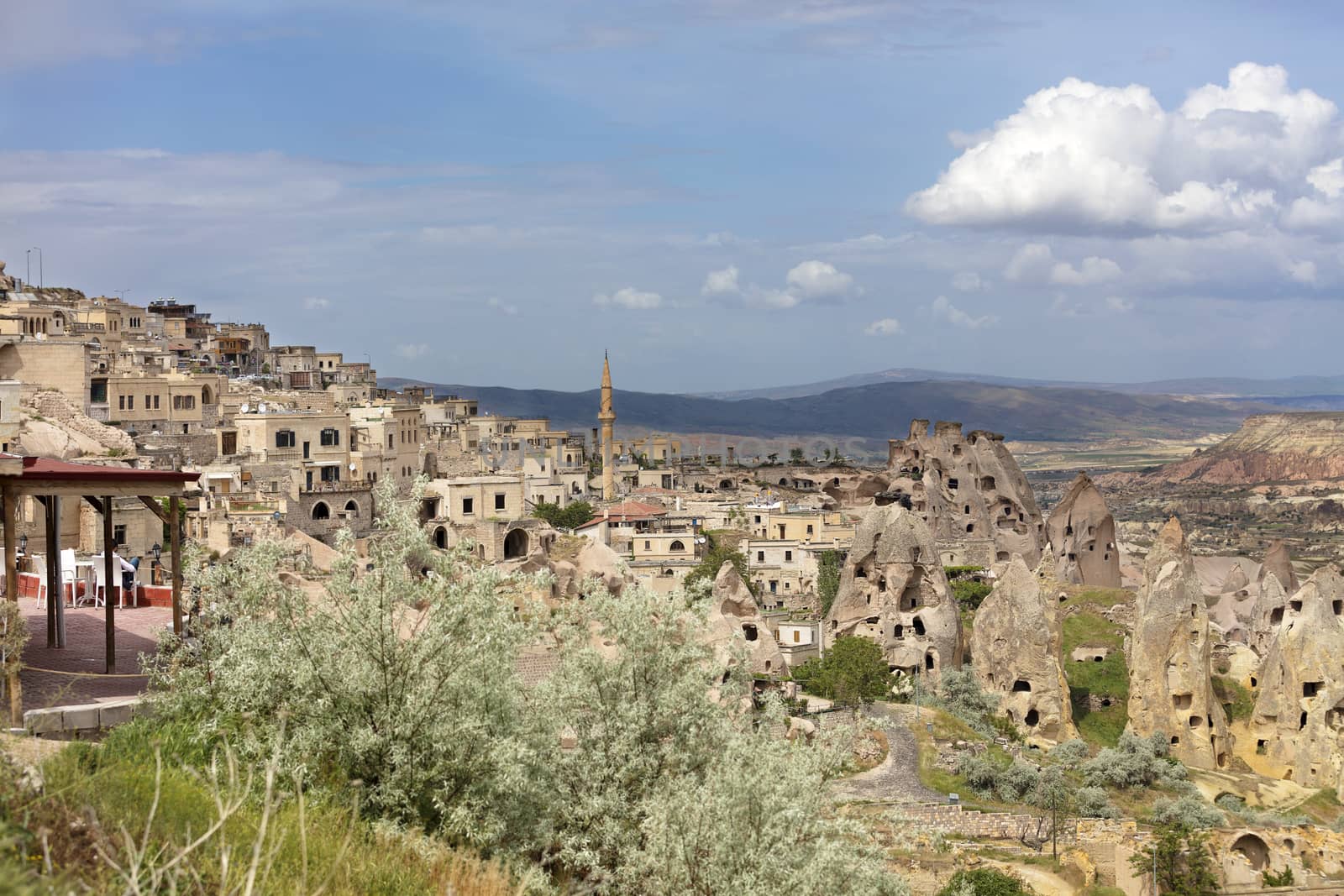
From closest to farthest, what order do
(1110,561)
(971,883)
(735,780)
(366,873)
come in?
(366,873), (735,780), (971,883), (1110,561)

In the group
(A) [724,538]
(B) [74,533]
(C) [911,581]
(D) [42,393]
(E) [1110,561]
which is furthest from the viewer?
(A) [724,538]

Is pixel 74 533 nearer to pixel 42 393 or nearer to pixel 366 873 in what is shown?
pixel 42 393

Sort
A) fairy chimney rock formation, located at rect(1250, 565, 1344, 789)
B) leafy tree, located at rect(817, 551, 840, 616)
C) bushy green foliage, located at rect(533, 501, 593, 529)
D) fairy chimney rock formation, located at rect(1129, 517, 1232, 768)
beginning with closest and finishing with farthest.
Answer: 1. fairy chimney rock formation, located at rect(1250, 565, 1344, 789)
2. fairy chimney rock formation, located at rect(1129, 517, 1232, 768)
3. leafy tree, located at rect(817, 551, 840, 616)
4. bushy green foliage, located at rect(533, 501, 593, 529)

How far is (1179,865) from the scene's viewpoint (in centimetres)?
3219

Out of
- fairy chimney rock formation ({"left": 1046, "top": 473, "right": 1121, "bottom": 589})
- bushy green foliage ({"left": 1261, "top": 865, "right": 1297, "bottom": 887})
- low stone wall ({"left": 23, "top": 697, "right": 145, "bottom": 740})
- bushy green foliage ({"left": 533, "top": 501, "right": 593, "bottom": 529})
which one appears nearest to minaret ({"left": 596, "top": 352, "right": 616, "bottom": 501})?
bushy green foliage ({"left": 533, "top": 501, "right": 593, "bottom": 529})

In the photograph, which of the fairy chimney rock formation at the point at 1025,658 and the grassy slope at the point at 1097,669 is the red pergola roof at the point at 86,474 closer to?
the fairy chimney rock formation at the point at 1025,658

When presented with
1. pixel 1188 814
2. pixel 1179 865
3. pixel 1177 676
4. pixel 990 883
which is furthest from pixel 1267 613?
pixel 990 883

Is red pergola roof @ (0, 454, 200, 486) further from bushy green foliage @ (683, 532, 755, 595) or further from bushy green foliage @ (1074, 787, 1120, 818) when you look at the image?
bushy green foliage @ (683, 532, 755, 595)

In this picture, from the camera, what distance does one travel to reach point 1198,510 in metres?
176

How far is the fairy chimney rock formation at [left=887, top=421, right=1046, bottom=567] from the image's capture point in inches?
2940

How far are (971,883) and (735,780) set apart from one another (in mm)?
13802

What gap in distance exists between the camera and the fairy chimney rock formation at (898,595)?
50.5 metres

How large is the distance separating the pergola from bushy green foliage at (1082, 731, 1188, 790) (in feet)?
92.4

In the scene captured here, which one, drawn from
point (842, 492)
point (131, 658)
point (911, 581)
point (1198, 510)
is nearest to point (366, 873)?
point (131, 658)
